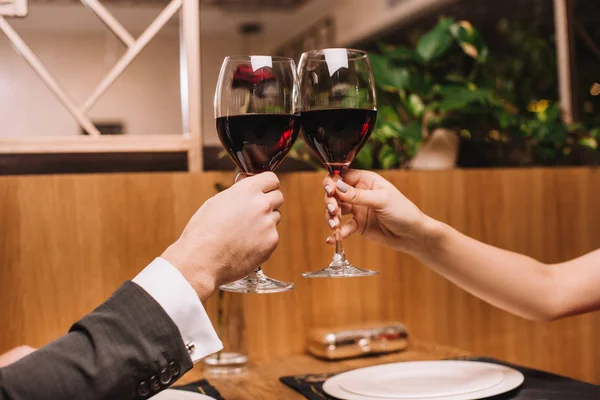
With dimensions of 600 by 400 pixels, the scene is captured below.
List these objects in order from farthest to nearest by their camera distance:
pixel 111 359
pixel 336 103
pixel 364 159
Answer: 1. pixel 364 159
2. pixel 336 103
3. pixel 111 359

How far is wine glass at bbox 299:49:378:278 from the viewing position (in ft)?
3.34

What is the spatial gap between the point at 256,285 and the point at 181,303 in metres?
0.16

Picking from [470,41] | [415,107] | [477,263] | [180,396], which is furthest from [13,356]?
[470,41]

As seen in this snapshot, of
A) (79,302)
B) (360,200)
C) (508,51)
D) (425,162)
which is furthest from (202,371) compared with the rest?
(508,51)

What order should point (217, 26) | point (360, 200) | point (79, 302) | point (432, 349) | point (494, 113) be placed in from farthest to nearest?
point (494, 113) < point (217, 26) < point (432, 349) < point (79, 302) < point (360, 200)

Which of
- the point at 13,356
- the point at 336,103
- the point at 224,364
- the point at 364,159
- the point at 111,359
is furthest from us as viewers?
the point at 364,159

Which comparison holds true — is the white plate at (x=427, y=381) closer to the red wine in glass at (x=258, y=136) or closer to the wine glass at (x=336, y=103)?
the wine glass at (x=336, y=103)

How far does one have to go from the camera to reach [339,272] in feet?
3.27

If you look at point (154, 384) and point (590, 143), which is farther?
point (590, 143)

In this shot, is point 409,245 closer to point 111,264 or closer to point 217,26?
point 111,264

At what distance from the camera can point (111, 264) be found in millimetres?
1554

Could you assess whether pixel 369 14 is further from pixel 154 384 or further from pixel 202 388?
pixel 154 384

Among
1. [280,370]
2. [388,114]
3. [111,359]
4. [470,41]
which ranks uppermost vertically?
[470,41]

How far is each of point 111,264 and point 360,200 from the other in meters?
0.70
